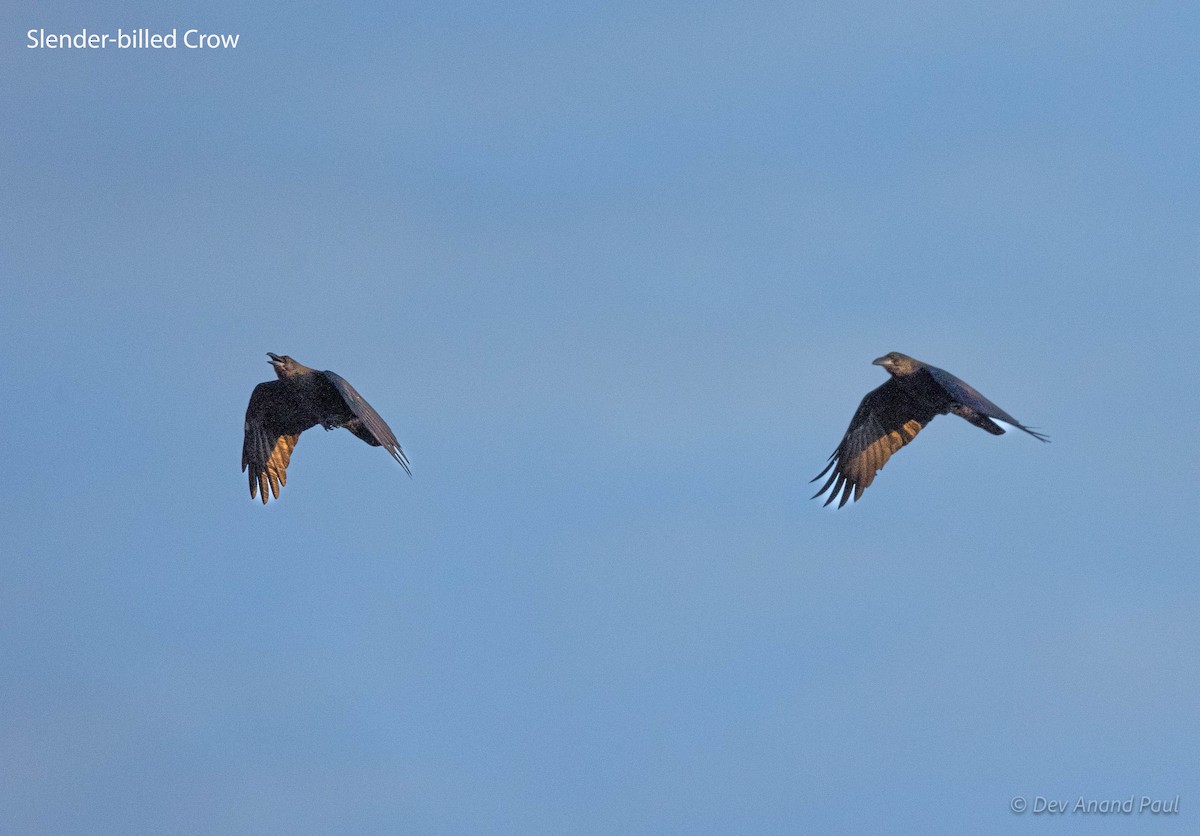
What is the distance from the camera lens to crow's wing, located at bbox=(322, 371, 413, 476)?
72.1ft

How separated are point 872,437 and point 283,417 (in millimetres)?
8092

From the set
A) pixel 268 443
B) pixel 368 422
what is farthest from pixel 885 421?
pixel 268 443

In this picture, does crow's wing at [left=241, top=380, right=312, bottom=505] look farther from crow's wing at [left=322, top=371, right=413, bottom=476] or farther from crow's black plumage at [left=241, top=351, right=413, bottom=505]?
crow's wing at [left=322, top=371, right=413, bottom=476]

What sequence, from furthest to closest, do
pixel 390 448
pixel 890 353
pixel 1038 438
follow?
pixel 890 353, pixel 390 448, pixel 1038 438

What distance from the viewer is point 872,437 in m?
24.7

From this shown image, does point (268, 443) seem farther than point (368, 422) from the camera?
Yes

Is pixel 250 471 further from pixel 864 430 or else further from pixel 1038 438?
pixel 1038 438

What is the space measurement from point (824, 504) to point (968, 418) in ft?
9.64

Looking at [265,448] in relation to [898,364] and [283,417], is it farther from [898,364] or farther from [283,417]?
[898,364]

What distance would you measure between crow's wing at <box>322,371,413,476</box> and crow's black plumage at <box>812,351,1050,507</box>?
6.17 meters

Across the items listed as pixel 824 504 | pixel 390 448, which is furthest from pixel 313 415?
pixel 824 504

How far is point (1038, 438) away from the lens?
20.0 m

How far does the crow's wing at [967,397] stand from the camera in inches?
852

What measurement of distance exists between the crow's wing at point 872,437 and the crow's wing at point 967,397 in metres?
1.49
